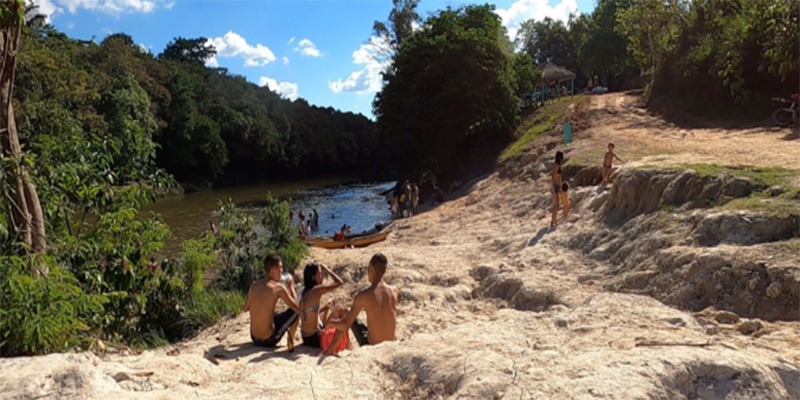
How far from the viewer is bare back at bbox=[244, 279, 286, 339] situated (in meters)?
6.59

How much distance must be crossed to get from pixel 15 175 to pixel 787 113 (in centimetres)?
2003

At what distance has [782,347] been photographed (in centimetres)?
471

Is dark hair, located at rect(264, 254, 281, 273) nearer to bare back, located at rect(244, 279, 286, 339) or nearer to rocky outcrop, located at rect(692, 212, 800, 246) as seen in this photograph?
bare back, located at rect(244, 279, 286, 339)

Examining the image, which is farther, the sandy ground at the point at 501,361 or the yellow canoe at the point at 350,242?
the yellow canoe at the point at 350,242

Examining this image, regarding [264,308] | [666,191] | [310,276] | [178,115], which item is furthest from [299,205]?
[264,308]

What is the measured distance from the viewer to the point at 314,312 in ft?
21.7

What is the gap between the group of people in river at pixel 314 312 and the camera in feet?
20.6

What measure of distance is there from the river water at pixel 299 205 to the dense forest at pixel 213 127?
2.86 meters

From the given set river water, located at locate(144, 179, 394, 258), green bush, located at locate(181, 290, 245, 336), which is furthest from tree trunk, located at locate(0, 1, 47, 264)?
river water, located at locate(144, 179, 394, 258)

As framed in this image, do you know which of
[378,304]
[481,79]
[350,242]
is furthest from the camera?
[481,79]

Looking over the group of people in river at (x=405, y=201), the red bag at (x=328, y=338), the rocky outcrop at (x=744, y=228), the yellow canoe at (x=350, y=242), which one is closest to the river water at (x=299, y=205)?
the group of people in river at (x=405, y=201)

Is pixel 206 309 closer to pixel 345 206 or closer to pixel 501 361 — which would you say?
pixel 501 361

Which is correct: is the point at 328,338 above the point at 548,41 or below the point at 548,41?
below

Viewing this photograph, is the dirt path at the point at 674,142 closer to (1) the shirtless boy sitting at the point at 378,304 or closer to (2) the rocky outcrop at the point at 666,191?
(2) the rocky outcrop at the point at 666,191
